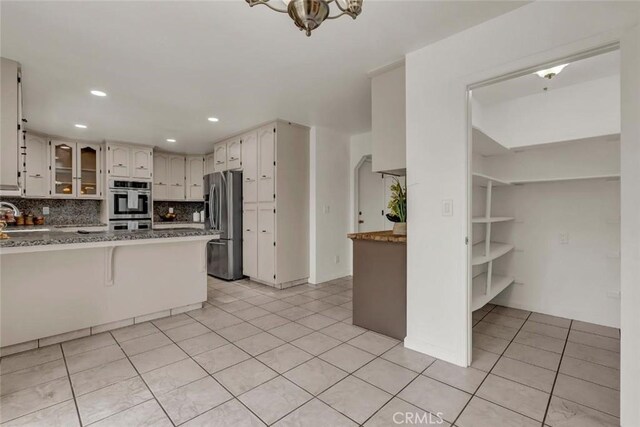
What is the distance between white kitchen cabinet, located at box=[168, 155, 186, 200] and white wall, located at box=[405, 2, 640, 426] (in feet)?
18.1

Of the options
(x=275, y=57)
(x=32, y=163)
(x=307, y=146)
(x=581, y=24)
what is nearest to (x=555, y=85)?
(x=581, y=24)

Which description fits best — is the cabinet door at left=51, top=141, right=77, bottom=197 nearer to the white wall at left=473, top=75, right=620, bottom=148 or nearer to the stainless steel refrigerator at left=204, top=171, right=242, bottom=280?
the stainless steel refrigerator at left=204, top=171, right=242, bottom=280

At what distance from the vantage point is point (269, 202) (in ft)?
14.2

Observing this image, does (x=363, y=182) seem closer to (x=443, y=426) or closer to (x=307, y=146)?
(x=307, y=146)

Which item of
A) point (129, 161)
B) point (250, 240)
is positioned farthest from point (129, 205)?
point (250, 240)

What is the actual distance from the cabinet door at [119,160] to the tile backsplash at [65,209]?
0.87 metres

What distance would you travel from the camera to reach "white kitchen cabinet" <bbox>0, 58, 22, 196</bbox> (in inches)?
93.4

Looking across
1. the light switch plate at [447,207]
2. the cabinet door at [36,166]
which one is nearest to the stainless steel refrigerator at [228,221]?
the cabinet door at [36,166]

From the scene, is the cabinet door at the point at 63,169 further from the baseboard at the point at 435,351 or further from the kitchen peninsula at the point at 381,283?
the baseboard at the point at 435,351

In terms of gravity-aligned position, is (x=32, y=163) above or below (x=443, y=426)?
above

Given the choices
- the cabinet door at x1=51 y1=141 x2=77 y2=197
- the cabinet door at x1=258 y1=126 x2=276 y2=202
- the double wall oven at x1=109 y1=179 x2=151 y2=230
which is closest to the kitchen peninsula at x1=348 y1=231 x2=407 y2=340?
the cabinet door at x1=258 y1=126 x2=276 y2=202

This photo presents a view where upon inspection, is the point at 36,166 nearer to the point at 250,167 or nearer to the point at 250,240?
the point at 250,167

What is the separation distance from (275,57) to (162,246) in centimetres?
225

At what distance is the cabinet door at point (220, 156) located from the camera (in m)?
5.26
